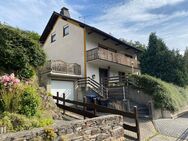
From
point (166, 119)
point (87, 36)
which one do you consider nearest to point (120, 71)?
point (87, 36)

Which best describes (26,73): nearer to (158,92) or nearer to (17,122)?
(17,122)

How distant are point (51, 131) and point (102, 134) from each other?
81.9 inches

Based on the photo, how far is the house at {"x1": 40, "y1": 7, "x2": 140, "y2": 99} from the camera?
651 inches

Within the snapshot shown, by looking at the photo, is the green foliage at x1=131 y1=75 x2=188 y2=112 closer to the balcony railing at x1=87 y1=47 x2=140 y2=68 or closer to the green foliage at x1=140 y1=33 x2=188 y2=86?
the balcony railing at x1=87 y1=47 x2=140 y2=68

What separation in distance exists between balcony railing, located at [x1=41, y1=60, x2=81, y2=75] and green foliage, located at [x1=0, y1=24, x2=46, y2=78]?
15.6 ft

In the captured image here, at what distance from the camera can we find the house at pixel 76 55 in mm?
16531

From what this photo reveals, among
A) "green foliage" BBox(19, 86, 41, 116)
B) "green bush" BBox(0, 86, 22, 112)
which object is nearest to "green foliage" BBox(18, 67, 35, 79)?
"green bush" BBox(0, 86, 22, 112)

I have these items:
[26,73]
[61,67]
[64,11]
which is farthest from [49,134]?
[64,11]

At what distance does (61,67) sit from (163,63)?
1332 cm

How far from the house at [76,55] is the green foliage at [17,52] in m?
5.20

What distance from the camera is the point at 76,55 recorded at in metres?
19.8

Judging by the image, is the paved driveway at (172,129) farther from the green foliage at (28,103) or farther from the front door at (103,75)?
the front door at (103,75)

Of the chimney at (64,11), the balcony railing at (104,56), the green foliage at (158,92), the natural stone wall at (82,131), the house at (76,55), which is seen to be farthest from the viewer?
the chimney at (64,11)

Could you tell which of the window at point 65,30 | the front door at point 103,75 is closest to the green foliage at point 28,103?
the front door at point 103,75
